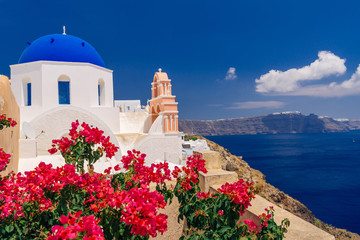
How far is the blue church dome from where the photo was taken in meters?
12.8

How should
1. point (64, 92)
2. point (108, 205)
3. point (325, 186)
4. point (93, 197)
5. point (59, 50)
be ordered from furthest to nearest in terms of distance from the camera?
point (325, 186) < point (64, 92) < point (59, 50) < point (93, 197) < point (108, 205)

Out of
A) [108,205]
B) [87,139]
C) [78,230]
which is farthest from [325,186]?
[78,230]

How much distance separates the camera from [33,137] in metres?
9.73

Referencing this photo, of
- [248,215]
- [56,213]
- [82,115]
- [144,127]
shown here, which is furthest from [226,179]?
[144,127]

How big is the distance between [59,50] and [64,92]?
231cm

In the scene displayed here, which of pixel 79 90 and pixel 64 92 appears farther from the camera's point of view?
pixel 64 92

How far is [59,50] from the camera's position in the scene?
42.6 ft

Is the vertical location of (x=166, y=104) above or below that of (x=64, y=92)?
below

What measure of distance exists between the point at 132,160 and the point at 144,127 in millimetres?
13664

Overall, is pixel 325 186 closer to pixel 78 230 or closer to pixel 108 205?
pixel 108 205

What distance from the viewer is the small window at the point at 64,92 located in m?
14.1

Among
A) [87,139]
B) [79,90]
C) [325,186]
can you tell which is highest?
[79,90]

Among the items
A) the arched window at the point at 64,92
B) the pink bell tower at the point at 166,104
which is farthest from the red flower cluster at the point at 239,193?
the arched window at the point at 64,92

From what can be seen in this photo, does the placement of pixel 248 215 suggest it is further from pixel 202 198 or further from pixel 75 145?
pixel 75 145
